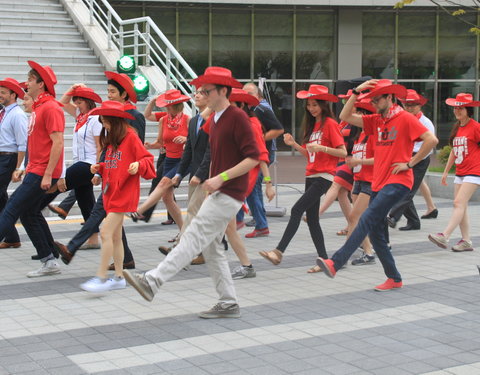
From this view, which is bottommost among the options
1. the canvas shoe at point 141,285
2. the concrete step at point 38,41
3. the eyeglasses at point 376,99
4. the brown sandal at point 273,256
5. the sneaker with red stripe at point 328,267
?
the brown sandal at point 273,256

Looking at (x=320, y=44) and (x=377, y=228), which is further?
(x=320, y=44)

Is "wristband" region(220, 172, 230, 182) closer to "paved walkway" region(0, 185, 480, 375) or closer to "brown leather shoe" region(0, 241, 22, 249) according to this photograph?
"paved walkway" region(0, 185, 480, 375)

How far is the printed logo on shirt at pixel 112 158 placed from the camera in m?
6.79

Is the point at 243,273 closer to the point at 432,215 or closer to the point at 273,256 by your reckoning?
the point at 273,256

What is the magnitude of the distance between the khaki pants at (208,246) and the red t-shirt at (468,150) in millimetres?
4100

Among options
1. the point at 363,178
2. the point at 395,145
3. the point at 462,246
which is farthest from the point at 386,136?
the point at 462,246

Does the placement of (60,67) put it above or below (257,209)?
above

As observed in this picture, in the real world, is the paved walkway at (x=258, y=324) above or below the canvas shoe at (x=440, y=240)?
below

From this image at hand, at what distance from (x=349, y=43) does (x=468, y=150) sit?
1676cm

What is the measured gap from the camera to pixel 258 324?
229 inches

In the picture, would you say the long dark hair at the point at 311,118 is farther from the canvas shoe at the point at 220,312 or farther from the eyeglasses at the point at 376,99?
the canvas shoe at the point at 220,312

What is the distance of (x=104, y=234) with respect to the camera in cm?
668

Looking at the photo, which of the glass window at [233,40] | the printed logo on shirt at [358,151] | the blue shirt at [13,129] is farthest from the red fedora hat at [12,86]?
the glass window at [233,40]

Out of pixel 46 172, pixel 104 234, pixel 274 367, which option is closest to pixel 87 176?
pixel 46 172
